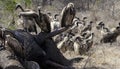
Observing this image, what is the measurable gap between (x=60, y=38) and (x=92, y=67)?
3430mm

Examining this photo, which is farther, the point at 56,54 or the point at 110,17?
the point at 110,17

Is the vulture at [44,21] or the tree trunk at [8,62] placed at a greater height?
the vulture at [44,21]

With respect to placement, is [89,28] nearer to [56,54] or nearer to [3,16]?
[3,16]

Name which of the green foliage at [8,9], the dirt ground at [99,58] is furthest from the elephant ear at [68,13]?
the green foliage at [8,9]

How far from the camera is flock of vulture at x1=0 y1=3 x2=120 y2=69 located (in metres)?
8.43

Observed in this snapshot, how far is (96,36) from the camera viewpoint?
52.7 ft

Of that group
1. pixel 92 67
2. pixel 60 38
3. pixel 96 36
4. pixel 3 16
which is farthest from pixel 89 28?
pixel 92 67

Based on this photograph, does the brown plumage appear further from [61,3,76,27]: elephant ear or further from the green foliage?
the green foliage

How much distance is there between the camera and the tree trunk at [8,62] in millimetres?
7865

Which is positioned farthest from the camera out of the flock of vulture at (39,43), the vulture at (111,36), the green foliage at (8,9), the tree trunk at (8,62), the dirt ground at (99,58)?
the green foliage at (8,9)

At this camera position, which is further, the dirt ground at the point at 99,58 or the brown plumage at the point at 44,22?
the dirt ground at the point at 99,58

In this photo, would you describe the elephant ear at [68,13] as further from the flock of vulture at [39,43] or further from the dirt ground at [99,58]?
the dirt ground at [99,58]

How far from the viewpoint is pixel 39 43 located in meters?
10.5

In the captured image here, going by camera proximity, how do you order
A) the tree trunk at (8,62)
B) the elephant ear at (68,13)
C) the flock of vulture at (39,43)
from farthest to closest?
the elephant ear at (68,13) → the flock of vulture at (39,43) → the tree trunk at (8,62)
